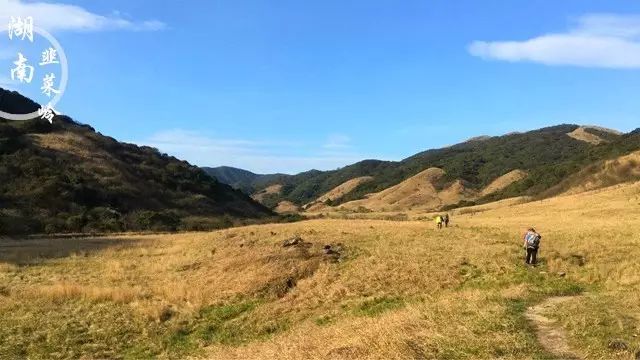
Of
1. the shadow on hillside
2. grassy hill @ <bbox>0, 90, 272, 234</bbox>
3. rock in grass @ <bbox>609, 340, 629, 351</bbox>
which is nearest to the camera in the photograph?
rock in grass @ <bbox>609, 340, 629, 351</bbox>

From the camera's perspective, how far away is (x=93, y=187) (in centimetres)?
7481

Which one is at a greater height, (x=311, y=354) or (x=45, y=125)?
(x=45, y=125)

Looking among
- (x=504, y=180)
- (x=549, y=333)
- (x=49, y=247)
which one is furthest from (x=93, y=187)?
(x=504, y=180)

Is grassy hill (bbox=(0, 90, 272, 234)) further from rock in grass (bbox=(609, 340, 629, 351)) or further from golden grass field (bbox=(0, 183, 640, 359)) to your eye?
rock in grass (bbox=(609, 340, 629, 351))

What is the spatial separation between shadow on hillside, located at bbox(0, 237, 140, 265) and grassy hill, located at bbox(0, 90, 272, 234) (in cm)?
1031

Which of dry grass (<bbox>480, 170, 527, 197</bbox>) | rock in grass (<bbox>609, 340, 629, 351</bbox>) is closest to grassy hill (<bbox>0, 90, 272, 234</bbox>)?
rock in grass (<bbox>609, 340, 629, 351</bbox>)

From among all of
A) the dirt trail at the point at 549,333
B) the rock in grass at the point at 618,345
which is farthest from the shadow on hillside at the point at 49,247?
the rock in grass at the point at 618,345

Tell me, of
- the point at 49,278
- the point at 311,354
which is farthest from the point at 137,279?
the point at 311,354

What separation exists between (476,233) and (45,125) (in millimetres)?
79690

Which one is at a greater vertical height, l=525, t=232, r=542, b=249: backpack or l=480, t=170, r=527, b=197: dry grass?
l=480, t=170, r=527, b=197: dry grass

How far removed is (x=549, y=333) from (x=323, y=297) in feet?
32.8

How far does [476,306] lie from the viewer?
15.9m

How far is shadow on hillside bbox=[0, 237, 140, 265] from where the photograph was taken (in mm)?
32969

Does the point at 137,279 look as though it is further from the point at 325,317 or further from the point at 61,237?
the point at 61,237
